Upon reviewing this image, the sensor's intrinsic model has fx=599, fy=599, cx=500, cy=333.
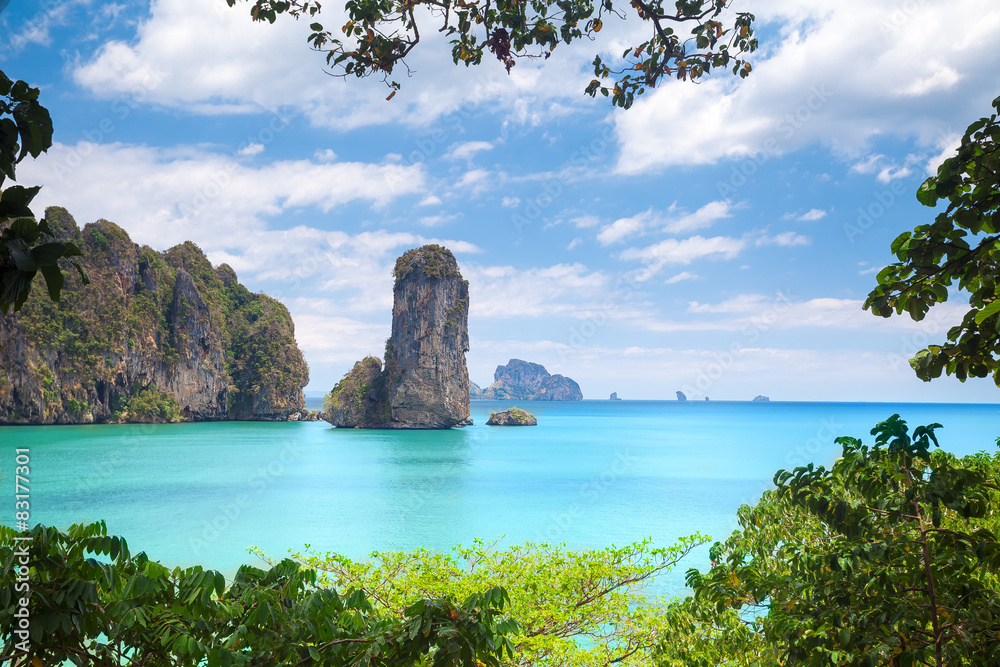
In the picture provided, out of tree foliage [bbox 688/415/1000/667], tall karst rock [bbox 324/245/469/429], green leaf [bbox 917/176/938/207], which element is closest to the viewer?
green leaf [bbox 917/176/938/207]

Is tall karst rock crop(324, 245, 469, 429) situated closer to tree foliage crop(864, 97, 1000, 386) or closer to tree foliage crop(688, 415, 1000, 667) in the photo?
tree foliage crop(688, 415, 1000, 667)

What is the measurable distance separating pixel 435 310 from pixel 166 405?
26588 mm

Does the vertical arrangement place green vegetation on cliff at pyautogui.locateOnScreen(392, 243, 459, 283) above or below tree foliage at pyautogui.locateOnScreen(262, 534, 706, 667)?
above

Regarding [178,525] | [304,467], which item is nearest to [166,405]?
[304,467]

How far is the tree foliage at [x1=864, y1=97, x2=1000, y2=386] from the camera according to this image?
1.69 m

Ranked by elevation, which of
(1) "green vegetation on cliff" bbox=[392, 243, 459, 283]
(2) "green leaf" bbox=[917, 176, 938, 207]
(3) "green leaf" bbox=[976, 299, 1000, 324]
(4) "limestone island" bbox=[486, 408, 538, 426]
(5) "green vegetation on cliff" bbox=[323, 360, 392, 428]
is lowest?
(4) "limestone island" bbox=[486, 408, 538, 426]

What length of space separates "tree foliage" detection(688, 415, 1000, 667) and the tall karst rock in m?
49.5

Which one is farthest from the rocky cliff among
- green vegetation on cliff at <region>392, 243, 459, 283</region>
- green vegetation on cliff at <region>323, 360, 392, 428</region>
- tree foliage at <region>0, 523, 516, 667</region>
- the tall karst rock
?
tree foliage at <region>0, 523, 516, 667</region>

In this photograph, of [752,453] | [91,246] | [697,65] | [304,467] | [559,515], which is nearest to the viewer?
[697,65]

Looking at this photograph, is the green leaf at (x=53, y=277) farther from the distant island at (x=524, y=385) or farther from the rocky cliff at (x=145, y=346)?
the distant island at (x=524, y=385)

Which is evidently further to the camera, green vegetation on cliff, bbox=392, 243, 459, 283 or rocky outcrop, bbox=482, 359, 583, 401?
rocky outcrop, bbox=482, 359, 583, 401

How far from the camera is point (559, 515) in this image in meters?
20.5

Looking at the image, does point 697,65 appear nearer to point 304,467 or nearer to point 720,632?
point 720,632

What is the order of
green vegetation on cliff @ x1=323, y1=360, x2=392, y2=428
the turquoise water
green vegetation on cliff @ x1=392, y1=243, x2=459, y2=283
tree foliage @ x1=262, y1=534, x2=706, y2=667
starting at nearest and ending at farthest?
tree foliage @ x1=262, y1=534, x2=706, y2=667
the turquoise water
green vegetation on cliff @ x1=392, y1=243, x2=459, y2=283
green vegetation on cliff @ x1=323, y1=360, x2=392, y2=428
